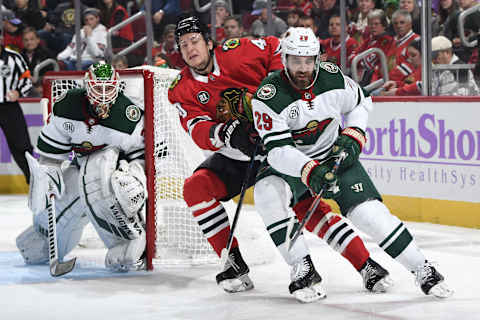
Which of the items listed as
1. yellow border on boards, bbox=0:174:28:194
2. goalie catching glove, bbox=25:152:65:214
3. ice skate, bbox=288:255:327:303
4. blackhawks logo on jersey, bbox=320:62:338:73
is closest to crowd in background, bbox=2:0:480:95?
yellow border on boards, bbox=0:174:28:194

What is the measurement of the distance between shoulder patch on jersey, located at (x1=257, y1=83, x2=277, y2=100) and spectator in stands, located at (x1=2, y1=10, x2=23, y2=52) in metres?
5.68

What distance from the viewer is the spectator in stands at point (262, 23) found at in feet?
24.0

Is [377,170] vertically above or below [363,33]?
below

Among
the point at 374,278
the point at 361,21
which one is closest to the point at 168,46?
the point at 361,21

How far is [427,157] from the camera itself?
19.5 feet

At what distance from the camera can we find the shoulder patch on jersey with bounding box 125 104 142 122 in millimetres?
4391

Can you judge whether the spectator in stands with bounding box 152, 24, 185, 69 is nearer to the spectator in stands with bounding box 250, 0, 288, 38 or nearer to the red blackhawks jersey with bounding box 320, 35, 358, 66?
the spectator in stands with bounding box 250, 0, 288, 38

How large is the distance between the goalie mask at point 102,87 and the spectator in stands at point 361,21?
9.15 feet

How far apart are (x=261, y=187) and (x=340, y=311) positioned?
0.62 m

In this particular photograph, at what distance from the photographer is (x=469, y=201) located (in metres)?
5.66

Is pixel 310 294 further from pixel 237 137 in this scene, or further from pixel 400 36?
pixel 400 36

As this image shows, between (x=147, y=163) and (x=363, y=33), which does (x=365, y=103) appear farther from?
(x=363, y=33)

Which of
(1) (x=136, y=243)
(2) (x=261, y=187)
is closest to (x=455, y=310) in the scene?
(2) (x=261, y=187)

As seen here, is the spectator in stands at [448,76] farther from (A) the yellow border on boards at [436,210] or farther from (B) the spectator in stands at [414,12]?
(A) the yellow border on boards at [436,210]
